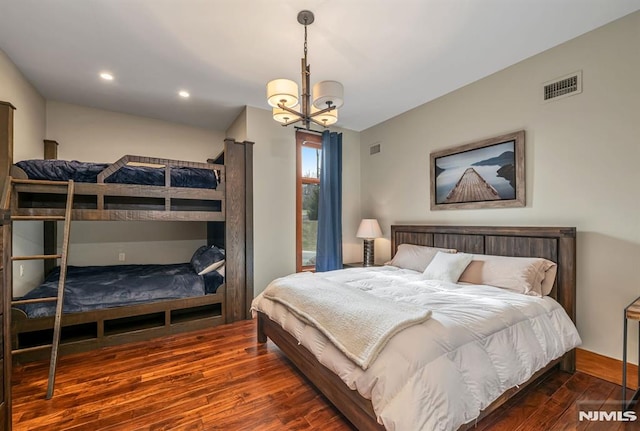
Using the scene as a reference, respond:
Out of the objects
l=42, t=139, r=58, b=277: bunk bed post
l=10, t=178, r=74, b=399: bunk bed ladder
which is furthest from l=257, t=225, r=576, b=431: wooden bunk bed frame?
l=42, t=139, r=58, b=277: bunk bed post

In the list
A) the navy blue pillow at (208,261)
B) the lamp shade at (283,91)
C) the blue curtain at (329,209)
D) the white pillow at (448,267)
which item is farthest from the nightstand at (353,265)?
the lamp shade at (283,91)

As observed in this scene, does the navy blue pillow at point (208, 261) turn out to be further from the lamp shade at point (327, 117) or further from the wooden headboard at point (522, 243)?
the wooden headboard at point (522, 243)

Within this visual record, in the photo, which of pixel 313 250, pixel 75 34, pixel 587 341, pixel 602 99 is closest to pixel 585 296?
pixel 587 341

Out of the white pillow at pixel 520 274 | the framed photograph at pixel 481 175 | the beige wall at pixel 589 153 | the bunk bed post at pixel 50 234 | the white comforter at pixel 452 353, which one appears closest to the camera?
the white comforter at pixel 452 353

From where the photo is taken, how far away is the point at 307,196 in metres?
4.33

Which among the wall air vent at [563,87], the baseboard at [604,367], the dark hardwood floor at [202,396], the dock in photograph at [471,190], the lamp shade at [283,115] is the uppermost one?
the wall air vent at [563,87]

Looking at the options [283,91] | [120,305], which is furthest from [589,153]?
[120,305]

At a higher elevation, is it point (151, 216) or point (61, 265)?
point (151, 216)

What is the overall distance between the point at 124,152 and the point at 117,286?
2245mm

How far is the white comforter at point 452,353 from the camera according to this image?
123 centimetres

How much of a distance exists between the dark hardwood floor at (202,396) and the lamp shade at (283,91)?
2230 millimetres

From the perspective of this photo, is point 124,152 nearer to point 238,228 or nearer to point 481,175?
point 238,228

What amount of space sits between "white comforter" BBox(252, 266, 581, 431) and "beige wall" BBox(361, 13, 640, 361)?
0.43 meters

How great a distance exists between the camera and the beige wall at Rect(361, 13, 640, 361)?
2145mm
